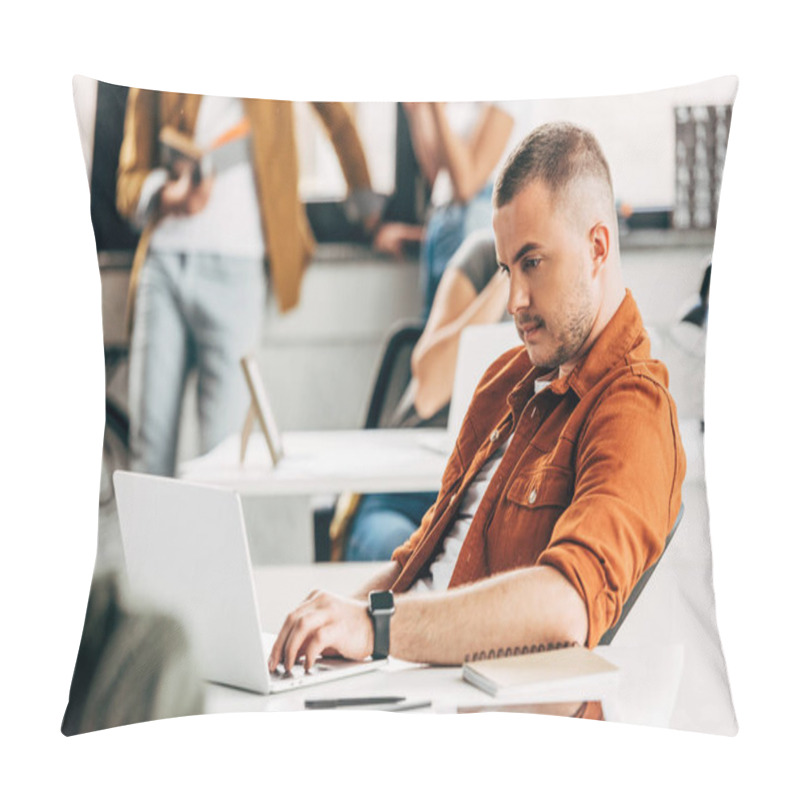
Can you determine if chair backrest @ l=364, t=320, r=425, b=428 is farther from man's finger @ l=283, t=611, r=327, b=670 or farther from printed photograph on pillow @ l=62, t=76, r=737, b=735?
Answer: man's finger @ l=283, t=611, r=327, b=670

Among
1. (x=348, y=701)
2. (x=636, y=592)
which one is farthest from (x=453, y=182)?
(x=348, y=701)

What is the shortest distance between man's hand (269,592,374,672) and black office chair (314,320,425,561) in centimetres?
35

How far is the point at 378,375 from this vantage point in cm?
220

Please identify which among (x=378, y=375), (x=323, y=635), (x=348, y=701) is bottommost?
(x=348, y=701)

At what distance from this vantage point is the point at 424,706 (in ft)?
6.95

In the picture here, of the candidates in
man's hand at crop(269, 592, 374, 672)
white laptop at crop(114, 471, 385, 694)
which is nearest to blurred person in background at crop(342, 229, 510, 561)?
man's hand at crop(269, 592, 374, 672)

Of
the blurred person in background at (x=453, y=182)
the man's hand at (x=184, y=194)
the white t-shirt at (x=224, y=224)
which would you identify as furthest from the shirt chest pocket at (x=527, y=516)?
the man's hand at (x=184, y=194)

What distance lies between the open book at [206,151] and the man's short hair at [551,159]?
1.65 feet

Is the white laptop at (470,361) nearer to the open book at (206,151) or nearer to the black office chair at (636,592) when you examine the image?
the black office chair at (636,592)

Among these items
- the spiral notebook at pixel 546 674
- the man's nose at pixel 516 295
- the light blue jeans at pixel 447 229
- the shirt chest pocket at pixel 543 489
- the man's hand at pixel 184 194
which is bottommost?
the spiral notebook at pixel 546 674

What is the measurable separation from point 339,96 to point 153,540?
0.91 m

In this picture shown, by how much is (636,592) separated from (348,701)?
56 centimetres

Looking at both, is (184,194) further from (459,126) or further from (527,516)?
(527,516)

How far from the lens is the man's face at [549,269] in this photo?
217 centimetres
